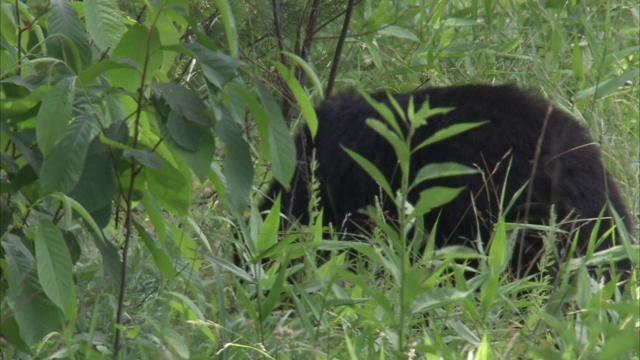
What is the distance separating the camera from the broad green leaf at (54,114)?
1738 mm

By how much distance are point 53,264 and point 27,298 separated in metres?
0.11

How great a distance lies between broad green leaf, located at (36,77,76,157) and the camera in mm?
1738

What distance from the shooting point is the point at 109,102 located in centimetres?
195

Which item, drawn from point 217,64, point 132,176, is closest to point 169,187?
point 132,176

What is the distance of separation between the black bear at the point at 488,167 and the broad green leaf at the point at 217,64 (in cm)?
87

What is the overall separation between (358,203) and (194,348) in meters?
1.01

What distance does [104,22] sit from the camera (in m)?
1.93

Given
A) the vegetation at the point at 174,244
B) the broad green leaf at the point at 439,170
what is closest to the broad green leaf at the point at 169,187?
the vegetation at the point at 174,244

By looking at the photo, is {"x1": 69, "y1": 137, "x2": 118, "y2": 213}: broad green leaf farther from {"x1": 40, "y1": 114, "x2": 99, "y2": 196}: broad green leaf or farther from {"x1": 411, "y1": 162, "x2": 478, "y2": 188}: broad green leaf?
{"x1": 411, "y1": 162, "x2": 478, "y2": 188}: broad green leaf

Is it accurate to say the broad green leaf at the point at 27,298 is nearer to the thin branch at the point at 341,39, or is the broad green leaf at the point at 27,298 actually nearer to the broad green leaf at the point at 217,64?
the broad green leaf at the point at 217,64

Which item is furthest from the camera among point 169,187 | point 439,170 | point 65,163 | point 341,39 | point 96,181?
point 341,39

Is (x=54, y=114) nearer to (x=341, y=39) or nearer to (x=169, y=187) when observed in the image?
(x=169, y=187)

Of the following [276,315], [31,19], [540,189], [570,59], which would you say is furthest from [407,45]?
[31,19]

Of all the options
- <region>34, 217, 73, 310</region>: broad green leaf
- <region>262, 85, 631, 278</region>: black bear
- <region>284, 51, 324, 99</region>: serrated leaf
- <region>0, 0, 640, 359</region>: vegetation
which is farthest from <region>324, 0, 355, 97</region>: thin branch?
<region>34, 217, 73, 310</region>: broad green leaf
